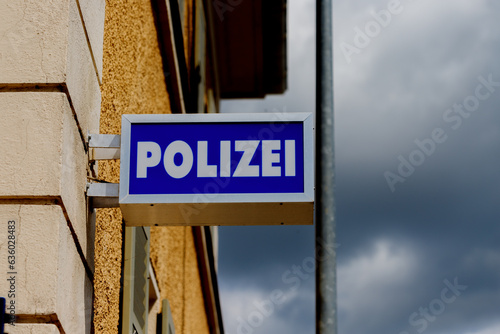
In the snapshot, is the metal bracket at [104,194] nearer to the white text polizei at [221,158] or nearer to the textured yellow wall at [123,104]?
the white text polizei at [221,158]

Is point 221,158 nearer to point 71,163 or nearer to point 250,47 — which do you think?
point 71,163

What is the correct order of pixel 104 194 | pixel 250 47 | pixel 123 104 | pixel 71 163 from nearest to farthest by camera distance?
1. pixel 71 163
2. pixel 104 194
3. pixel 123 104
4. pixel 250 47

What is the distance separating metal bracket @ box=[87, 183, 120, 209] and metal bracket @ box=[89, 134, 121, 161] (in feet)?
0.48

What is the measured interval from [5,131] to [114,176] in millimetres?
1640

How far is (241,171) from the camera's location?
4613mm

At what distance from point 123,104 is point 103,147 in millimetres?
1490

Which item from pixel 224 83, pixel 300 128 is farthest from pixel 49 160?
pixel 224 83

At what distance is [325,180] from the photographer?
6.72m

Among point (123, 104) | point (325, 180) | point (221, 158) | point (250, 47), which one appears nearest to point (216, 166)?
point (221, 158)

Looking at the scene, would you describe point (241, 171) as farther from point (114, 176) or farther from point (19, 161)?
point (114, 176)

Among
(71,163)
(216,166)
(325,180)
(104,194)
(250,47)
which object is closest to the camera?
(71,163)

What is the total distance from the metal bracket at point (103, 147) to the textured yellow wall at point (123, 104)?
474 millimetres

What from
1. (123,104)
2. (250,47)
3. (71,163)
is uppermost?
(250,47)

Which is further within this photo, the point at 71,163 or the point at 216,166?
the point at 216,166
